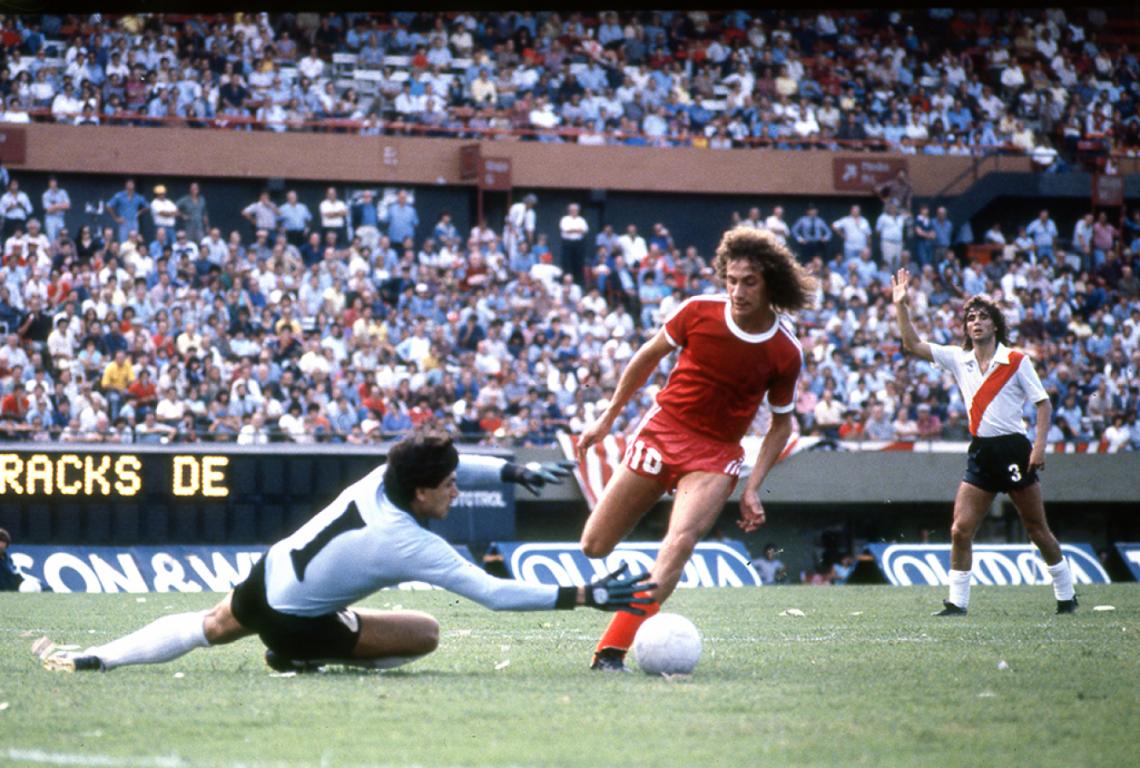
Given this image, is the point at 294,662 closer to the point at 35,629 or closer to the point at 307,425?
the point at 35,629

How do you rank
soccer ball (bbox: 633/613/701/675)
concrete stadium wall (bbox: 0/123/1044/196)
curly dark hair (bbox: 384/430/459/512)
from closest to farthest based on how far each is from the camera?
curly dark hair (bbox: 384/430/459/512), soccer ball (bbox: 633/613/701/675), concrete stadium wall (bbox: 0/123/1044/196)

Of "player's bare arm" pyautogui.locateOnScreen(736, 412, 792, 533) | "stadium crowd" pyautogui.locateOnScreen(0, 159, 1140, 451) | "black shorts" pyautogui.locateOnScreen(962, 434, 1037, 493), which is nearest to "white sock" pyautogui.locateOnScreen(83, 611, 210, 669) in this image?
"player's bare arm" pyautogui.locateOnScreen(736, 412, 792, 533)

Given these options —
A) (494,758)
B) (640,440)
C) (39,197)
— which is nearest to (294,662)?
(640,440)

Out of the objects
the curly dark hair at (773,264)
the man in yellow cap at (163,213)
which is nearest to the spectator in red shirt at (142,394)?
the man in yellow cap at (163,213)

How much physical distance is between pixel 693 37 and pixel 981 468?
22734 millimetres

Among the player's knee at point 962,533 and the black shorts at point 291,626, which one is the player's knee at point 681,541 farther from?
the player's knee at point 962,533

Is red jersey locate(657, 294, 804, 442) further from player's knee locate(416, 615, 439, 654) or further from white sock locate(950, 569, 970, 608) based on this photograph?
white sock locate(950, 569, 970, 608)

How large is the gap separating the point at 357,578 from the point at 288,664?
93 centimetres

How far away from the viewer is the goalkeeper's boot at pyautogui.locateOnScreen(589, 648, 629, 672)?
8.80m

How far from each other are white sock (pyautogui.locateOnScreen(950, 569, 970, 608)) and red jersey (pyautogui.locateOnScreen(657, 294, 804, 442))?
5188 mm

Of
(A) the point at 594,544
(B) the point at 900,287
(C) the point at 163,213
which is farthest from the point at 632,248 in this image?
(A) the point at 594,544

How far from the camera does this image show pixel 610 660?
882 centimetres

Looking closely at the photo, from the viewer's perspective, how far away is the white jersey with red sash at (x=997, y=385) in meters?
13.6

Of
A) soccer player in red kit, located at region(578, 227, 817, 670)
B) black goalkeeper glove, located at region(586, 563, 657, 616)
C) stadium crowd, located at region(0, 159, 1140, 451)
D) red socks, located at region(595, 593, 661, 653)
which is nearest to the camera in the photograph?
black goalkeeper glove, located at region(586, 563, 657, 616)
